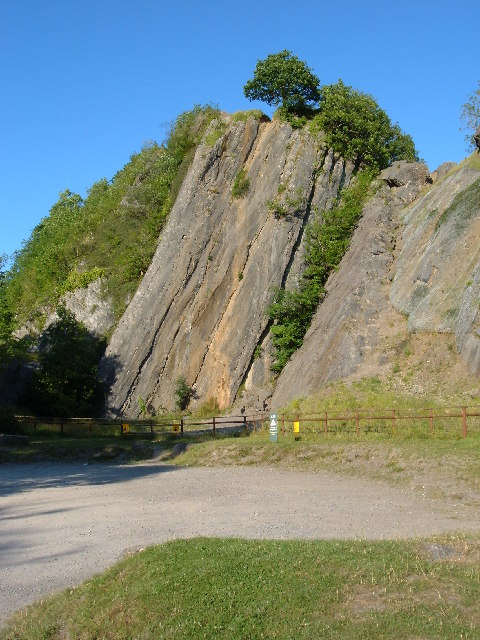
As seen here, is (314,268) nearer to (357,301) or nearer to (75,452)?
(357,301)

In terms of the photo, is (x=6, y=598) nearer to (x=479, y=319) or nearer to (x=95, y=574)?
(x=95, y=574)

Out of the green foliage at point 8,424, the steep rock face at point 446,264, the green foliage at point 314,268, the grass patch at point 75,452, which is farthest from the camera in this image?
the green foliage at point 314,268

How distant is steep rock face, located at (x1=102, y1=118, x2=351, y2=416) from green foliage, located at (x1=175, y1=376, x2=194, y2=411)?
434mm

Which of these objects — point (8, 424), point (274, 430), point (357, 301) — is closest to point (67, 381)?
point (8, 424)

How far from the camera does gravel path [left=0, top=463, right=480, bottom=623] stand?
10.8 m

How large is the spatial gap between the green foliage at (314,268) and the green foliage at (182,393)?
19.5 feet

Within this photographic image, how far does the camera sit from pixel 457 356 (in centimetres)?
2761

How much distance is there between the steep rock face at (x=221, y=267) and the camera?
4106cm

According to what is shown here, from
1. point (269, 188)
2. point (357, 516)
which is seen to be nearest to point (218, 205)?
point (269, 188)

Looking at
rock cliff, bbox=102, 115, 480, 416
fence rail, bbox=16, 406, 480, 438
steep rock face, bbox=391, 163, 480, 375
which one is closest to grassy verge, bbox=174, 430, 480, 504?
fence rail, bbox=16, 406, 480, 438

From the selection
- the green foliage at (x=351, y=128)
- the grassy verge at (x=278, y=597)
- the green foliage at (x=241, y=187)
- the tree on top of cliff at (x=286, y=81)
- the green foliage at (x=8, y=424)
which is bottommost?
the grassy verge at (x=278, y=597)

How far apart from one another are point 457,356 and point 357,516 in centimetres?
1548

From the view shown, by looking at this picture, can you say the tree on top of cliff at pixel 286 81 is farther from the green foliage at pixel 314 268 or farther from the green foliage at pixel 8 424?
the green foliage at pixel 8 424

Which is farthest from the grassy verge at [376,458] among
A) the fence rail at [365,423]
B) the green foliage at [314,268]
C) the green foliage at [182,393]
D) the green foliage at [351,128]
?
the green foliage at [351,128]
